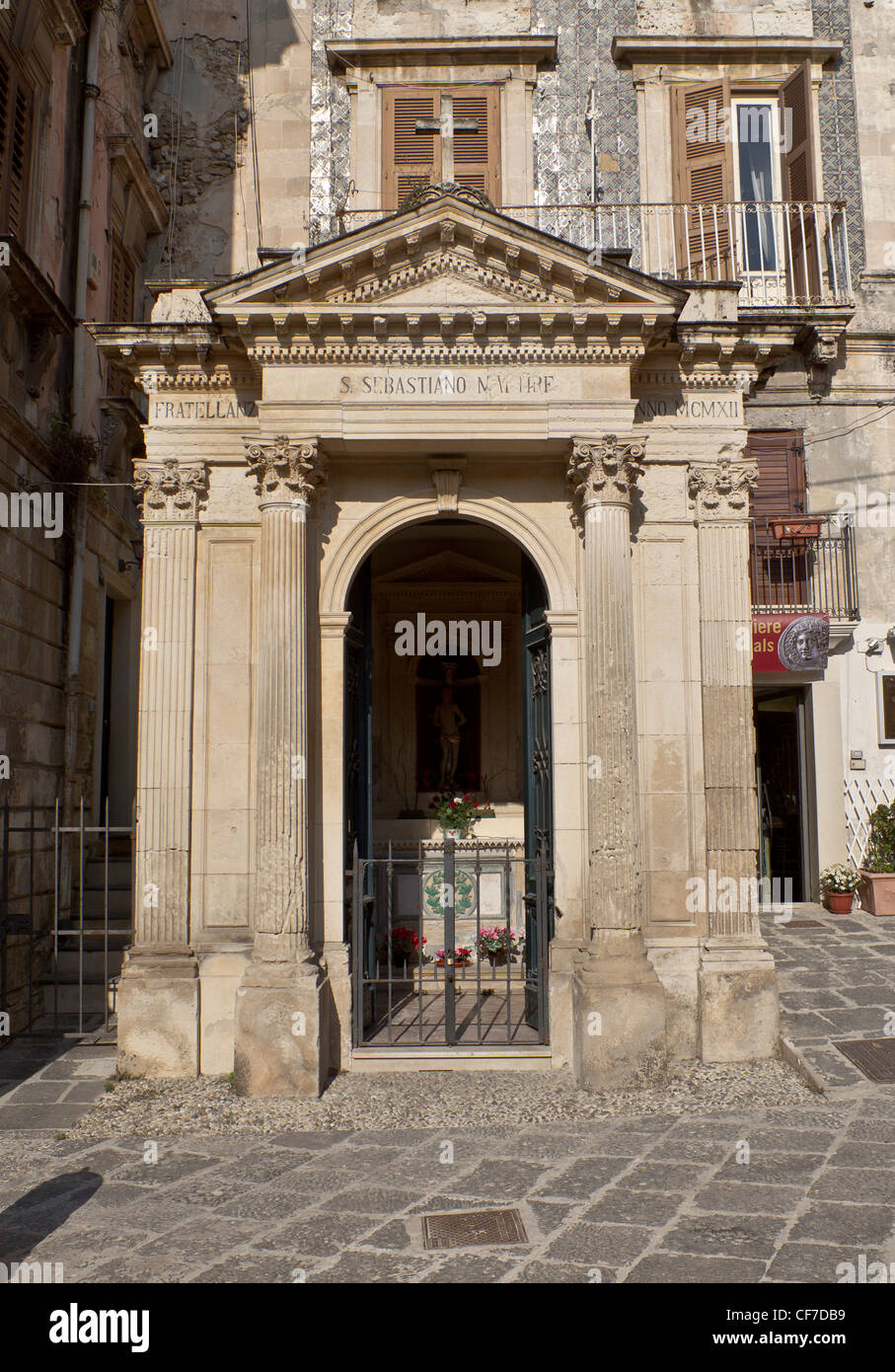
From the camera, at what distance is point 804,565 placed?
14.1 metres

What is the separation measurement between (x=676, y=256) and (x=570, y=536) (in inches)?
259

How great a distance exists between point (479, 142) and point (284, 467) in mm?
7109

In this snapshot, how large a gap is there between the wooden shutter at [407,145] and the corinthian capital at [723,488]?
635 cm

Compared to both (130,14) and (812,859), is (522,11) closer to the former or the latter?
(130,14)

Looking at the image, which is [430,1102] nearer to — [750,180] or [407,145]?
[407,145]

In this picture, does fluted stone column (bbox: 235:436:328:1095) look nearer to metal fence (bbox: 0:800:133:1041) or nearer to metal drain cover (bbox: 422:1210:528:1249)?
metal fence (bbox: 0:800:133:1041)

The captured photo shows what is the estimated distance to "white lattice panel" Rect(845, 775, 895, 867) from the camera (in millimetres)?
13305

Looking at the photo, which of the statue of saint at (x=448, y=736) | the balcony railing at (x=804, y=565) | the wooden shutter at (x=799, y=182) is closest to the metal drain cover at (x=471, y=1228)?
the statue of saint at (x=448, y=736)

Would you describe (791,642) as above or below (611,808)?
above

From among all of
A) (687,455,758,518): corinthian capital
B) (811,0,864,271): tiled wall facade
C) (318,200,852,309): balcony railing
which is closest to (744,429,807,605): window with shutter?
(318,200,852,309): balcony railing

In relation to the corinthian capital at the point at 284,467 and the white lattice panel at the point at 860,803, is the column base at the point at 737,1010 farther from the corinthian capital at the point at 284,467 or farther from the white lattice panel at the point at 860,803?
the white lattice panel at the point at 860,803

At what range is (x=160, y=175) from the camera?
45.4ft

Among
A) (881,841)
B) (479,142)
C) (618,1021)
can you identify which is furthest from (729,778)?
(479,142)

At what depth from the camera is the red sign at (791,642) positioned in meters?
13.3
